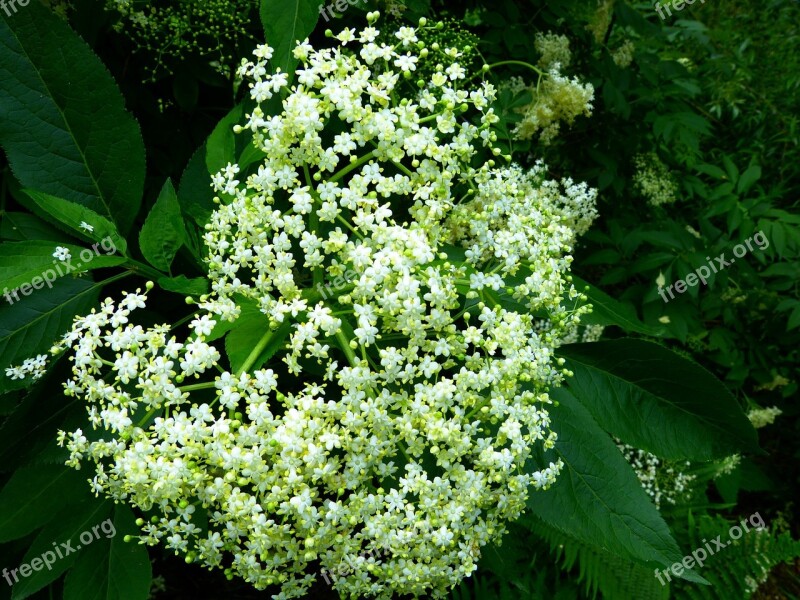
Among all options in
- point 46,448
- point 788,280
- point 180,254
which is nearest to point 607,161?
point 788,280

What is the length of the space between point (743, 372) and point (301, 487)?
438 cm

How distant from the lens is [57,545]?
6.34 feet

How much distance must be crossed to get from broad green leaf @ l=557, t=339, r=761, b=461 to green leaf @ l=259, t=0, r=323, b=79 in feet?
4.42

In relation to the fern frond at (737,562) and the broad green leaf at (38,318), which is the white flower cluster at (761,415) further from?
the broad green leaf at (38,318)

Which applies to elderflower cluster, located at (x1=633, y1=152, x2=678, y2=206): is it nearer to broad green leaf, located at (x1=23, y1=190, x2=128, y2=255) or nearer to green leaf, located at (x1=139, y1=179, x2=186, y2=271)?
green leaf, located at (x1=139, y1=179, x2=186, y2=271)

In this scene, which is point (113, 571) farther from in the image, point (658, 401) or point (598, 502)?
point (658, 401)

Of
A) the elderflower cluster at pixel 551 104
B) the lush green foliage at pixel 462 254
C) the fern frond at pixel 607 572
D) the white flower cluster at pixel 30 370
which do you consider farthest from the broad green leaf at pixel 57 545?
the fern frond at pixel 607 572

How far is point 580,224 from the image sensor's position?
3.30 meters

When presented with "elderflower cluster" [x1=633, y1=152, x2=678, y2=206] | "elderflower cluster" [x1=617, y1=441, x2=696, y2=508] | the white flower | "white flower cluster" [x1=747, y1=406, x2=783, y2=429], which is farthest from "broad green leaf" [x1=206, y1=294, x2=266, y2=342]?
"white flower cluster" [x1=747, y1=406, x2=783, y2=429]

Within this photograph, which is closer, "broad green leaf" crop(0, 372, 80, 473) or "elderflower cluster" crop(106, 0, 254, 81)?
"broad green leaf" crop(0, 372, 80, 473)

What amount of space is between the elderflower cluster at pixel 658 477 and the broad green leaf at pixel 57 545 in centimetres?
368

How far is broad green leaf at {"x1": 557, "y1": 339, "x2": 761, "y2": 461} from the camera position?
6.98 ft

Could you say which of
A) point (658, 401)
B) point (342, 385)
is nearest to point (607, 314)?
point (658, 401)

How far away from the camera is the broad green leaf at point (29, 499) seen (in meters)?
1.91
